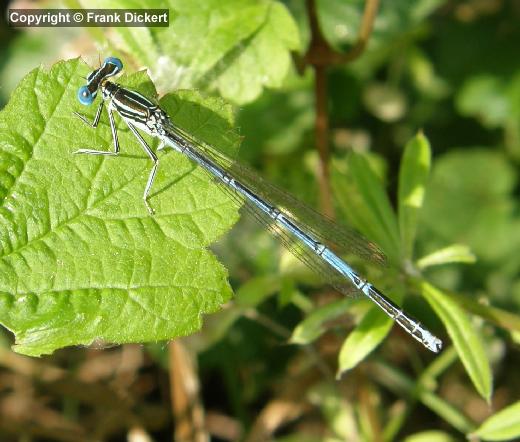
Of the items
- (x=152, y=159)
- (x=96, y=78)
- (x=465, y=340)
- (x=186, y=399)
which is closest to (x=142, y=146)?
(x=152, y=159)

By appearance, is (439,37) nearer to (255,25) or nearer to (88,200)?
(255,25)

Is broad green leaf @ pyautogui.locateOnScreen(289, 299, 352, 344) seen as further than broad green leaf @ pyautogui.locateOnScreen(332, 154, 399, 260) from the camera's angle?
No

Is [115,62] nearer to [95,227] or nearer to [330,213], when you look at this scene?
[95,227]

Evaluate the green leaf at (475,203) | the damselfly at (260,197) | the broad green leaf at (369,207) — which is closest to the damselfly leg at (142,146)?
the damselfly at (260,197)

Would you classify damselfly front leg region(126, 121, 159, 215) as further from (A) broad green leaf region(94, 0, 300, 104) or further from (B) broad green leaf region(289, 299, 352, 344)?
(B) broad green leaf region(289, 299, 352, 344)

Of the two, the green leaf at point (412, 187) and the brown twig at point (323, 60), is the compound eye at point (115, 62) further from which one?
the green leaf at point (412, 187)

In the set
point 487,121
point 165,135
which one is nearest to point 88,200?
point 165,135

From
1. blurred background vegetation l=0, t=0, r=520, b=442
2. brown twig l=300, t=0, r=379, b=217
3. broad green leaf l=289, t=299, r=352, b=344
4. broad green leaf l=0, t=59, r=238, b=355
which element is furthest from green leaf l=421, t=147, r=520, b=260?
broad green leaf l=0, t=59, r=238, b=355
